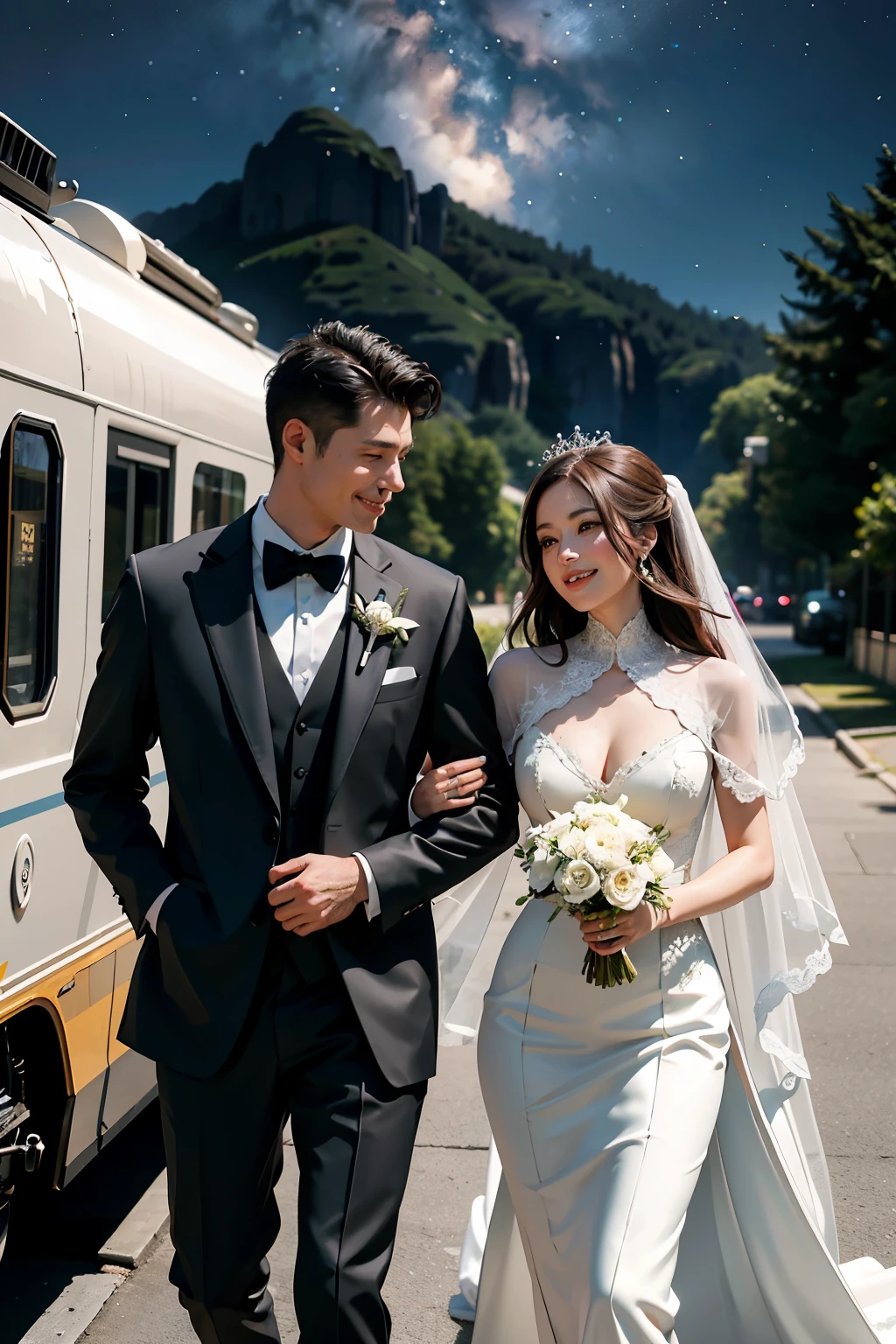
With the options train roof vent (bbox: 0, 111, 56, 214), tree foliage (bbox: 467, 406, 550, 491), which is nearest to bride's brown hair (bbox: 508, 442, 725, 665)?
train roof vent (bbox: 0, 111, 56, 214)

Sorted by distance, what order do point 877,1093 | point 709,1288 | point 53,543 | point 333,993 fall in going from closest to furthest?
1. point 333,993
2. point 709,1288
3. point 53,543
4. point 877,1093

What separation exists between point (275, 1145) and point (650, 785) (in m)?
1.07

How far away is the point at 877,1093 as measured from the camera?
555 cm

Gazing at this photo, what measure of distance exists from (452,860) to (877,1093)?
3743 millimetres

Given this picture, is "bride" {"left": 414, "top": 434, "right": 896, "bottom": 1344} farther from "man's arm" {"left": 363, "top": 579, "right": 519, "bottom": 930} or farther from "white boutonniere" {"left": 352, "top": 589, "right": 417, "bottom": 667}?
"white boutonniere" {"left": 352, "top": 589, "right": 417, "bottom": 667}

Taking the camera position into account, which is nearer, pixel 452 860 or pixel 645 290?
pixel 452 860

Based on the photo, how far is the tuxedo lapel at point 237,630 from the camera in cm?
245

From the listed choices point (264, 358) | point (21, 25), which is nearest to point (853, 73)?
point (21, 25)

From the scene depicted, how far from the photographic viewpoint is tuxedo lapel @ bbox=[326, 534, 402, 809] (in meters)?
2.47

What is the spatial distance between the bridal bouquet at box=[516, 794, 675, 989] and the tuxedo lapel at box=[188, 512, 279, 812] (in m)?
0.57

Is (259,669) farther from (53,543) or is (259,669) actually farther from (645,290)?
(645,290)

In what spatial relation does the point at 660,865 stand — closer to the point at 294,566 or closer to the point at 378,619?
the point at 378,619

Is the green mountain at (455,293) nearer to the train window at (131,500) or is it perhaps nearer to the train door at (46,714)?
the train window at (131,500)

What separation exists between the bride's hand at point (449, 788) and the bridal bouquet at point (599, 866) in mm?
173
